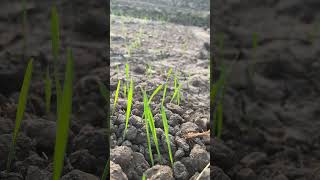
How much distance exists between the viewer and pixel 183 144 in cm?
87

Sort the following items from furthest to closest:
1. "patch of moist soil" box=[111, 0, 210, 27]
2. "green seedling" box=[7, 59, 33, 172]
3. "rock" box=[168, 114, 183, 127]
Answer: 1. "patch of moist soil" box=[111, 0, 210, 27]
2. "rock" box=[168, 114, 183, 127]
3. "green seedling" box=[7, 59, 33, 172]

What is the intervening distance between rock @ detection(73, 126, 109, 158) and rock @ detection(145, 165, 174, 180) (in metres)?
0.09

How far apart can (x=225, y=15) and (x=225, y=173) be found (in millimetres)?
763

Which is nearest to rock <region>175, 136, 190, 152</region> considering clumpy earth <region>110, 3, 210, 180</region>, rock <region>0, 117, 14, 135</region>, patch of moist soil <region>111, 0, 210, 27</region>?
clumpy earth <region>110, 3, 210, 180</region>

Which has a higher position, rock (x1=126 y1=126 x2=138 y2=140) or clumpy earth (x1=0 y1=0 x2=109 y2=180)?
clumpy earth (x1=0 y1=0 x2=109 y2=180)

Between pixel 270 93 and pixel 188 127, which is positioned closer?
pixel 188 127

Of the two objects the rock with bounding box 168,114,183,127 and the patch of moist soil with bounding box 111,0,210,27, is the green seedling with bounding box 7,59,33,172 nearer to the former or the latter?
the rock with bounding box 168,114,183,127

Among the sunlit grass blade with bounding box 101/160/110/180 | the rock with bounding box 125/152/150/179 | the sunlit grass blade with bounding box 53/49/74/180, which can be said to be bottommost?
the rock with bounding box 125/152/150/179

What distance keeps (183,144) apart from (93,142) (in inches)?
8.4

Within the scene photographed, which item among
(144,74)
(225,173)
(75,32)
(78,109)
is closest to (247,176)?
(225,173)

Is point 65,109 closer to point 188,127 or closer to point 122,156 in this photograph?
point 122,156

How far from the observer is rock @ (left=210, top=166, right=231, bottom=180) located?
2.41 feet

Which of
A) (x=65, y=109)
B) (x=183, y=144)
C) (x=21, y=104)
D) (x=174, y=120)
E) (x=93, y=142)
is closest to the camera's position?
(x=65, y=109)

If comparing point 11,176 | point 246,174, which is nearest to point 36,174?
point 11,176
